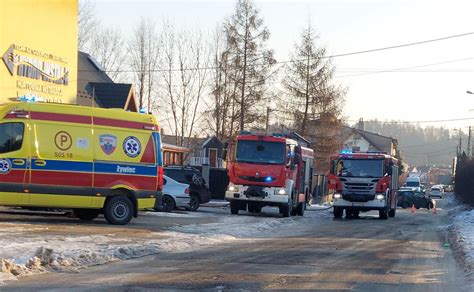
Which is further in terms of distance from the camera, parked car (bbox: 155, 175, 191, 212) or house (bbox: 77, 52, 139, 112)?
house (bbox: 77, 52, 139, 112)

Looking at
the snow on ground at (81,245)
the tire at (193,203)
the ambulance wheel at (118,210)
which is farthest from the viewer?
the tire at (193,203)

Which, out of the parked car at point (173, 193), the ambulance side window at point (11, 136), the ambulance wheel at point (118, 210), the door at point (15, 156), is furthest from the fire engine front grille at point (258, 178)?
the ambulance side window at point (11, 136)

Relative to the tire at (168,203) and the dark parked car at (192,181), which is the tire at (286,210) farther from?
the tire at (168,203)

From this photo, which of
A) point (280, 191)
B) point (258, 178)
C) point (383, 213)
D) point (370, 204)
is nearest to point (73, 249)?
point (258, 178)

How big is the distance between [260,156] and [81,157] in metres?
10.2

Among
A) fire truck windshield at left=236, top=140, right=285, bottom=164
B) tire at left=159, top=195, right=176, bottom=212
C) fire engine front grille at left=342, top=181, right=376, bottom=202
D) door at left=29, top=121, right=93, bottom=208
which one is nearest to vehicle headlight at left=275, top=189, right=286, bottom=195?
fire truck windshield at left=236, top=140, right=285, bottom=164

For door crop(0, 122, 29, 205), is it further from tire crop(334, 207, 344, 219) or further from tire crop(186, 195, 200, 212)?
tire crop(334, 207, 344, 219)

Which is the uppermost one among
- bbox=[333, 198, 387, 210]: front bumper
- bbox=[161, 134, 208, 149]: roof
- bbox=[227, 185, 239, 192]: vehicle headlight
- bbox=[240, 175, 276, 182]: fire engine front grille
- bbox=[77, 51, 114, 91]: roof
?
bbox=[77, 51, 114, 91]: roof

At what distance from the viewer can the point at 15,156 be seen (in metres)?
16.7

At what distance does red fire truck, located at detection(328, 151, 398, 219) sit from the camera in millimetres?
29281

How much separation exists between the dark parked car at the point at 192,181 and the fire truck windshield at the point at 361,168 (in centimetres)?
621

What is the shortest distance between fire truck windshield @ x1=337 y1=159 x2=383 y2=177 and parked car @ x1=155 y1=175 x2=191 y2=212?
7397 millimetres

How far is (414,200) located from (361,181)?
2308 cm

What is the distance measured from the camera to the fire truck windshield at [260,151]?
26.2 m
